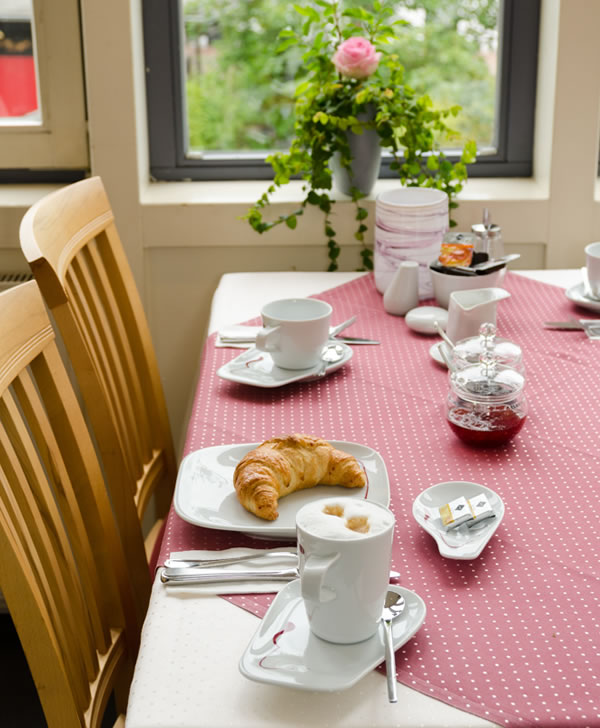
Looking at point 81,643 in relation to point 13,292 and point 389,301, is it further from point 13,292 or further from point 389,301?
point 389,301

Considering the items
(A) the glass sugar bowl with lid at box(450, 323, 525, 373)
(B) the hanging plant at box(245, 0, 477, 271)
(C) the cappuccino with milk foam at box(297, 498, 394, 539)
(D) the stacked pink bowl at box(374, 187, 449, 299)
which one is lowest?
(A) the glass sugar bowl with lid at box(450, 323, 525, 373)

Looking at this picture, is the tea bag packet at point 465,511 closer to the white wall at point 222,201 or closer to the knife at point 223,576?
the knife at point 223,576

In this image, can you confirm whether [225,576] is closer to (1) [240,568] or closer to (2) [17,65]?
(1) [240,568]

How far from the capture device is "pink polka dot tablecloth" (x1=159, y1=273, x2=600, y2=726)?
0.72 metres

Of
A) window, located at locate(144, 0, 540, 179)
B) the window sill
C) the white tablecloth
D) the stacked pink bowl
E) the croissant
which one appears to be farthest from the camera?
window, located at locate(144, 0, 540, 179)

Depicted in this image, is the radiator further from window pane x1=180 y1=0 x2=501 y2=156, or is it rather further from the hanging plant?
window pane x1=180 y1=0 x2=501 y2=156

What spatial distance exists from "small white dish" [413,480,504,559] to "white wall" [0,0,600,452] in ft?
3.37

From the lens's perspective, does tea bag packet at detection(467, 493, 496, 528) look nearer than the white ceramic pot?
Yes

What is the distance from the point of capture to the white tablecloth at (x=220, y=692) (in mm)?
682

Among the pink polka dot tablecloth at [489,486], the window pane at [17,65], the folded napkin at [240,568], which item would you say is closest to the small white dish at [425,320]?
the pink polka dot tablecloth at [489,486]

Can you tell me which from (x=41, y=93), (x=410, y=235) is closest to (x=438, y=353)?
(x=410, y=235)

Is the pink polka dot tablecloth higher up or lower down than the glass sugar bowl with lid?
lower down

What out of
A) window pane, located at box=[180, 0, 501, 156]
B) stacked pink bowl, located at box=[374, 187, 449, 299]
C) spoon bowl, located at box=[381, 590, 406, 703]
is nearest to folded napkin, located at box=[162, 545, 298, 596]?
spoon bowl, located at box=[381, 590, 406, 703]

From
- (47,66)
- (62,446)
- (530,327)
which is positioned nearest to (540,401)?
(530,327)
